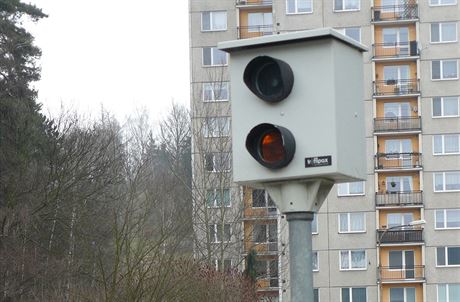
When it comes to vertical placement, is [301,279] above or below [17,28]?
below

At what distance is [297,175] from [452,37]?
185 ft

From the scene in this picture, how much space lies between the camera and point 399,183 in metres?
60.4

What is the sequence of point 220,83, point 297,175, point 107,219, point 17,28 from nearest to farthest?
point 297,175 → point 107,219 → point 17,28 → point 220,83

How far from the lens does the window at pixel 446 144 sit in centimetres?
6034

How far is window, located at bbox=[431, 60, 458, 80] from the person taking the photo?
60312 millimetres

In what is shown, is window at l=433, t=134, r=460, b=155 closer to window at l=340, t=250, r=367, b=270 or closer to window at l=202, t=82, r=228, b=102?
window at l=340, t=250, r=367, b=270

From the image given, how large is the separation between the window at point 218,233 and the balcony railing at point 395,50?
57.6 feet

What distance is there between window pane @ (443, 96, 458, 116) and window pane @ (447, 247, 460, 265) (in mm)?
7390

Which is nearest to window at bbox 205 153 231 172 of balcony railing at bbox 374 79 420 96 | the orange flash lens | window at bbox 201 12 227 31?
balcony railing at bbox 374 79 420 96

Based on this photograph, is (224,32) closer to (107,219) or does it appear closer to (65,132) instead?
(65,132)

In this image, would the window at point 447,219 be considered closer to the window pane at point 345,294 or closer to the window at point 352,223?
the window at point 352,223

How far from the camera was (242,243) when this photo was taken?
1946 inches

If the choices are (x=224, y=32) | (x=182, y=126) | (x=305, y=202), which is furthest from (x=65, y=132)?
(x=305, y=202)

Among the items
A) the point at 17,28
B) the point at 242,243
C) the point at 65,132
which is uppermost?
the point at 17,28
